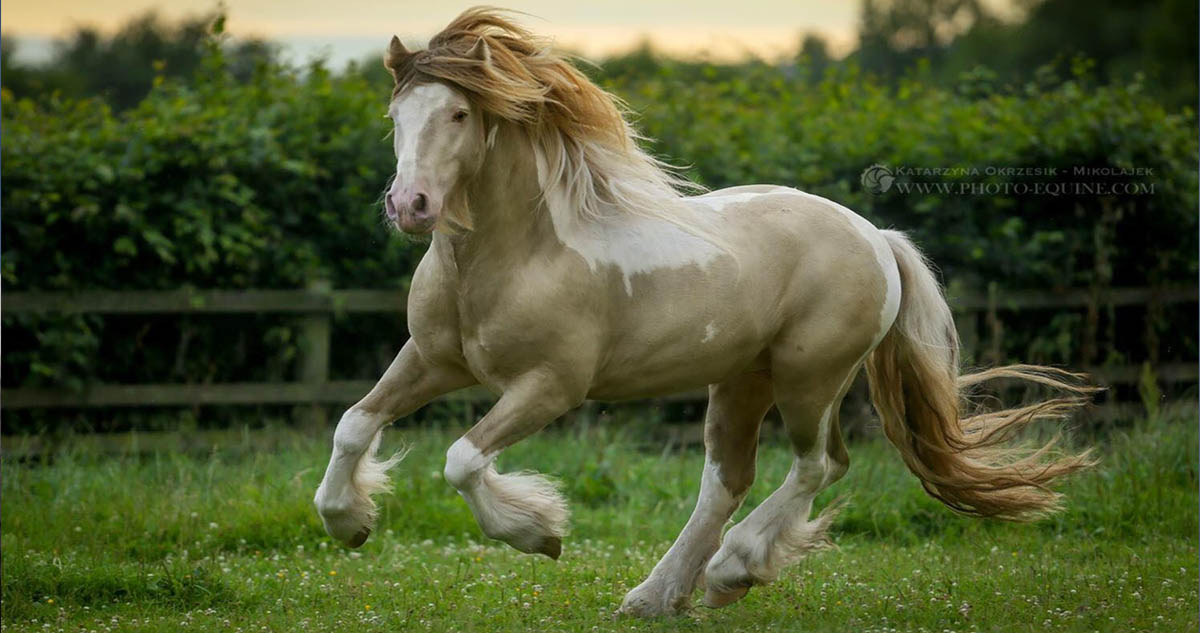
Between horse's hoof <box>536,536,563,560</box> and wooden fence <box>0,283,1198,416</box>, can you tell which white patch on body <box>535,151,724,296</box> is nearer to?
horse's hoof <box>536,536,563,560</box>

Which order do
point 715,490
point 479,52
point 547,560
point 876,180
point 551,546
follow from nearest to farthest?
1. point 479,52
2. point 551,546
3. point 715,490
4. point 547,560
5. point 876,180

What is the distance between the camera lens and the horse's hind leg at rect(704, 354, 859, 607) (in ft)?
16.0

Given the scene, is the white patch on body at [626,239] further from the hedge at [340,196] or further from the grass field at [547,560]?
the hedge at [340,196]

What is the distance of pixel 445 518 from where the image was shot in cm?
671

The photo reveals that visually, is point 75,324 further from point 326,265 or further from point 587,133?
point 587,133

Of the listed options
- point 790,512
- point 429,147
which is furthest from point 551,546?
point 429,147

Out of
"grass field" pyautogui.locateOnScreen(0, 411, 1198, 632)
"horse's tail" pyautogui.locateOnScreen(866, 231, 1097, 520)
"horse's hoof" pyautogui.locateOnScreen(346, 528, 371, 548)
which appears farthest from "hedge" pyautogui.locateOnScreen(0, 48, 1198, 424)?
"horse's hoof" pyautogui.locateOnScreen(346, 528, 371, 548)

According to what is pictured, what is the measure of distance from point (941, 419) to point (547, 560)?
1908mm

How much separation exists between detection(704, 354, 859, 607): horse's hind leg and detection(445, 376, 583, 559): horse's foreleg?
811 mm

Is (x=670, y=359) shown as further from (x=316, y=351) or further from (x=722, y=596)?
(x=316, y=351)

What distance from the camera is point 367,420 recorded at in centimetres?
446

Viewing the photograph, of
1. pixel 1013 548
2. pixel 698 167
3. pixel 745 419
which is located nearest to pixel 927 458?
pixel 745 419

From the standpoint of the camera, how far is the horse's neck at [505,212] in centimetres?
433

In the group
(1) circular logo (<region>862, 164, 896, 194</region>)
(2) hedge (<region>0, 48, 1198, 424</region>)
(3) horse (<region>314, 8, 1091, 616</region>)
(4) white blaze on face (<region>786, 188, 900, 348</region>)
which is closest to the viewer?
(3) horse (<region>314, 8, 1091, 616</region>)
